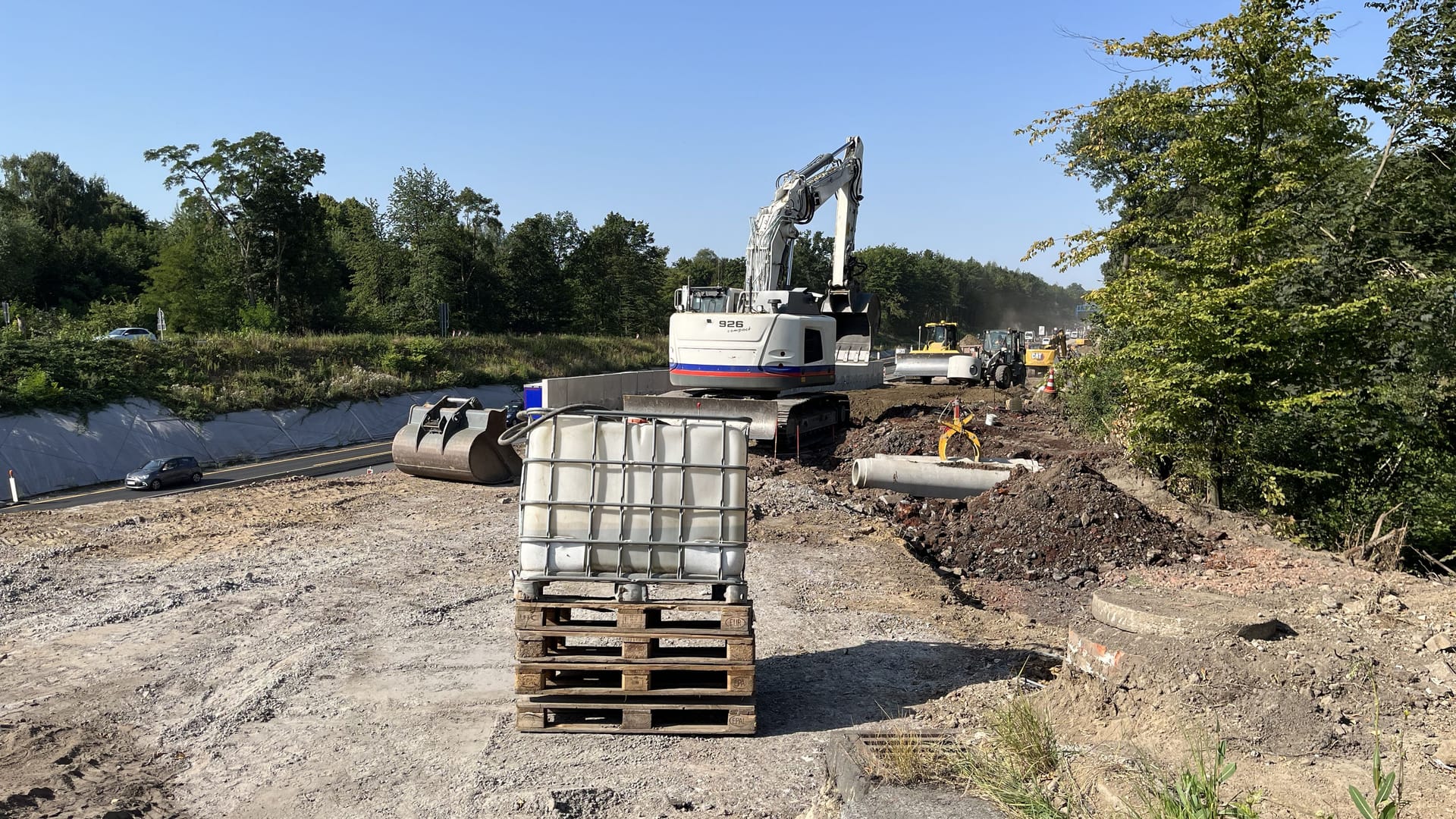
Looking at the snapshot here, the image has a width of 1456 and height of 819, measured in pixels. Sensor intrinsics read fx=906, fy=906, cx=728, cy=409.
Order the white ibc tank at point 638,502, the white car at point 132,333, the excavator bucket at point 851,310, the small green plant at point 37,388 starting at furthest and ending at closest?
1. the white car at point 132,333
2. the small green plant at point 37,388
3. the excavator bucket at point 851,310
4. the white ibc tank at point 638,502

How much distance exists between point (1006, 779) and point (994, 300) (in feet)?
490

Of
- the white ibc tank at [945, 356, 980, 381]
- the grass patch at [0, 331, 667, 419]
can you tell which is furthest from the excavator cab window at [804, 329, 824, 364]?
the grass patch at [0, 331, 667, 419]

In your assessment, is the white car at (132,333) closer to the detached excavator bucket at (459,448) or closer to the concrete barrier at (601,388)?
the concrete barrier at (601,388)

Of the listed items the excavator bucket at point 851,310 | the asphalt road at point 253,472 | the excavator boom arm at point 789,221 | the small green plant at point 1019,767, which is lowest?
the asphalt road at point 253,472

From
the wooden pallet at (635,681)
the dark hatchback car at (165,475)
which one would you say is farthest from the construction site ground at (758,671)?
the dark hatchback car at (165,475)

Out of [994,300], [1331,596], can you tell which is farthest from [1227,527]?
[994,300]

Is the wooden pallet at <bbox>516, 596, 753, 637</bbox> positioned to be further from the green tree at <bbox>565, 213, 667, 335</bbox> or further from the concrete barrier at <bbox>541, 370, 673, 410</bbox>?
the green tree at <bbox>565, 213, 667, 335</bbox>

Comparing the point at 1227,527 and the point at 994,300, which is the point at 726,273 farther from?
the point at 994,300

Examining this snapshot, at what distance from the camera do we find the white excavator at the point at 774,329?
56.2 ft

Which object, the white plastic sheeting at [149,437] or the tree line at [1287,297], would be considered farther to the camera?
the white plastic sheeting at [149,437]

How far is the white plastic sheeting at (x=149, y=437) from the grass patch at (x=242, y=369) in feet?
1.21

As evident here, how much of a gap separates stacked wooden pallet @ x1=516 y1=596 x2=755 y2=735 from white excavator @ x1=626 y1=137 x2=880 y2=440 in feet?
35.6

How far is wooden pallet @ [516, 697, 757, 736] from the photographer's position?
19.0 ft

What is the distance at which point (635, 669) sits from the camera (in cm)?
579
